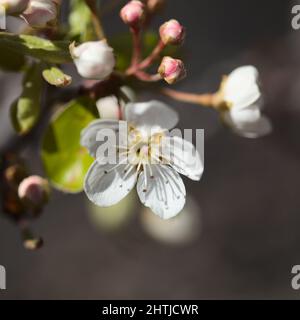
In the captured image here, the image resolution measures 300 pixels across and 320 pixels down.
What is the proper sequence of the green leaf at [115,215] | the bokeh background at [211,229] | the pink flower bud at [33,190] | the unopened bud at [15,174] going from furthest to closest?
the bokeh background at [211,229] < the green leaf at [115,215] < the unopened bud at [15,174] < the pink flower bud at [33,190]

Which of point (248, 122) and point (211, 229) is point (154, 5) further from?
point (211, 229)

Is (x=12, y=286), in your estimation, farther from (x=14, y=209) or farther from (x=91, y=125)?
(x=91, y=125)

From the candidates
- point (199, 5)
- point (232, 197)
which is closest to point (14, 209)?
point (232, 197)

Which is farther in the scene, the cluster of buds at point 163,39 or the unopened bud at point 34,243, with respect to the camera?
the unopened bud at point 34,243

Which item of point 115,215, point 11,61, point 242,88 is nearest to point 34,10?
point 11,61

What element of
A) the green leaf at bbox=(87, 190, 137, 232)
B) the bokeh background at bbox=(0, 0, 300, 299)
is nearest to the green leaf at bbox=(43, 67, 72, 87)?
the green leaf at bbox=(87, 190, 137, 232)

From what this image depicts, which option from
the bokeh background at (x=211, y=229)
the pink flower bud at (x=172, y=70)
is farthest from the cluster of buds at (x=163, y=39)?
the bokeh background at (x=211, y=229)

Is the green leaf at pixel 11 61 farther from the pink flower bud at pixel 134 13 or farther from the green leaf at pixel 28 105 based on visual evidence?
the pink flower bud at pixel 134 13
